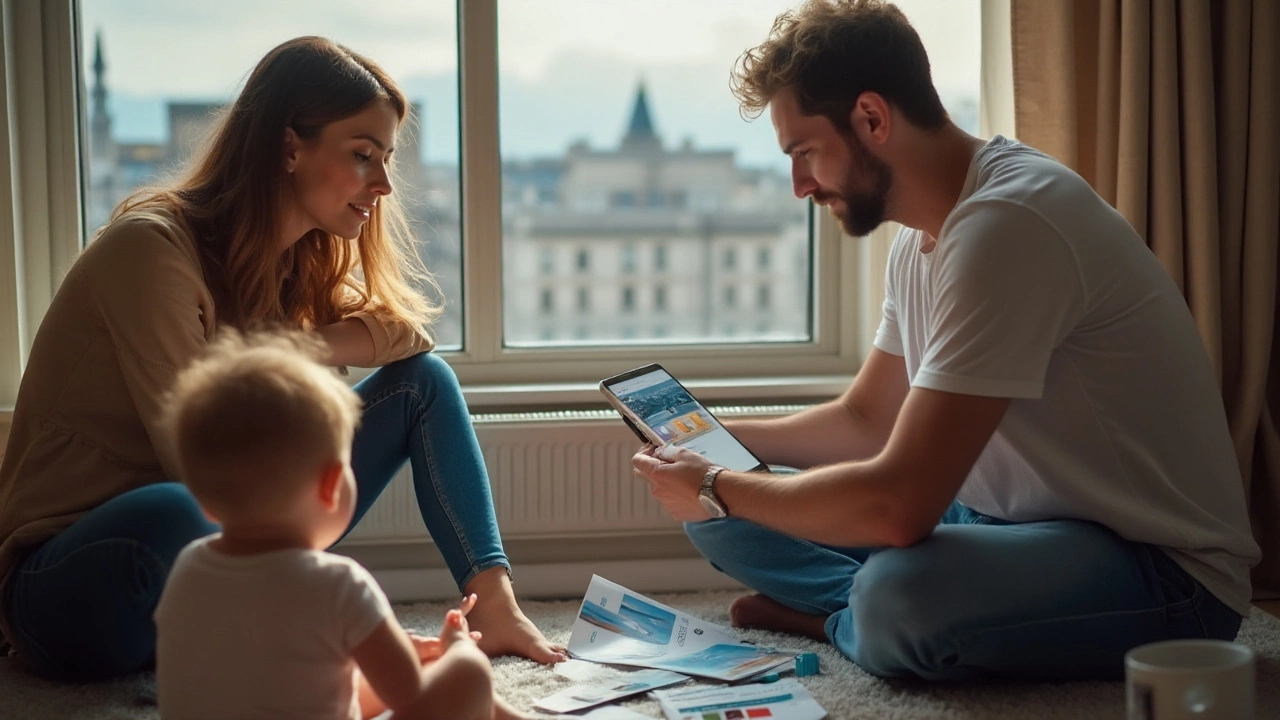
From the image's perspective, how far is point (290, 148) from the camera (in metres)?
1.82

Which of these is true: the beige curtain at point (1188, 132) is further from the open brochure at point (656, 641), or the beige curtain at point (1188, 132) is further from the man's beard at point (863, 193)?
the open brochure at point (656, 641)

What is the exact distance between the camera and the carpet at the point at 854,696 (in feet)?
5.33

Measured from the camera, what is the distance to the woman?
163 cm

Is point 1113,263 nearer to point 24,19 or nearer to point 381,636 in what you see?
point 381,636

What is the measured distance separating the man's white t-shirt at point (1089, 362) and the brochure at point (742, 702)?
0.43m

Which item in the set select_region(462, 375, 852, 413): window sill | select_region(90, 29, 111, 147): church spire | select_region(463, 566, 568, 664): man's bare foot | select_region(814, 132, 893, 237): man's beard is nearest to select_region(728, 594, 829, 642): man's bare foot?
select_region(463, 566, 568, 664): man's bare foot

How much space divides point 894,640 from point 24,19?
6.42 ft

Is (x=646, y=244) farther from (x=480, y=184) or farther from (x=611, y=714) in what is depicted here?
(x=611, y=714)

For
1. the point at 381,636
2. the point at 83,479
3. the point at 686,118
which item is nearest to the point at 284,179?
the point at 83,479

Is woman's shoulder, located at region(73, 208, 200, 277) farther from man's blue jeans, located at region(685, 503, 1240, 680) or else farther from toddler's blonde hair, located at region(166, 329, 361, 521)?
man's blue jeans, located at region(685, 503, 1240, 680)

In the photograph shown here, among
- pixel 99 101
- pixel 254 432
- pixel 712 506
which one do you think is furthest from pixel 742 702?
pixel 99 101

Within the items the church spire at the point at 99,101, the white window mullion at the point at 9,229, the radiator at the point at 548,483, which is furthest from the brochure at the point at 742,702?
the church spire at the point at 99,101

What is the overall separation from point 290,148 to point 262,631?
877mm

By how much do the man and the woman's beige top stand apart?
29.1 inches
